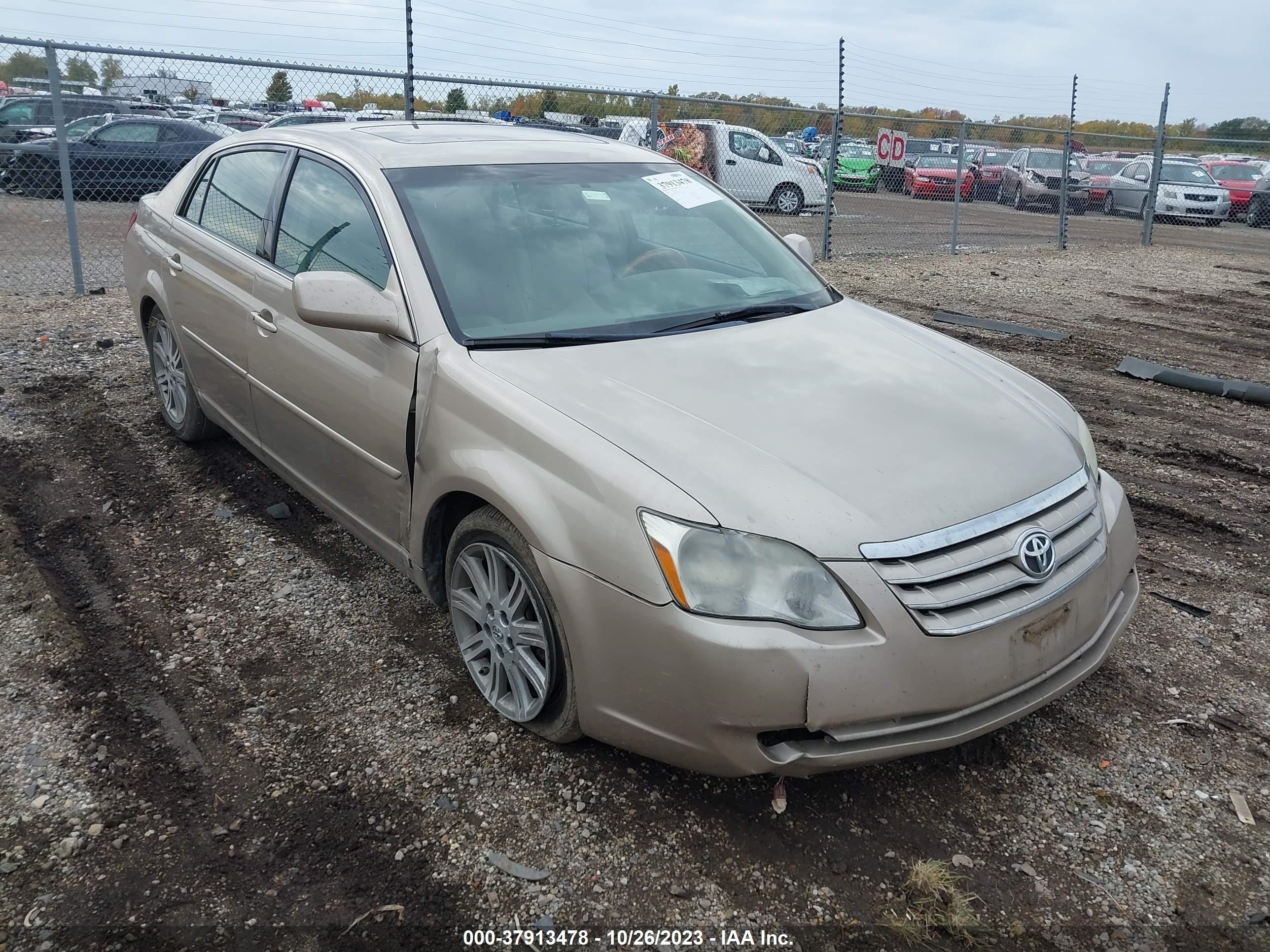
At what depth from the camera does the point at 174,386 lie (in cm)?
509

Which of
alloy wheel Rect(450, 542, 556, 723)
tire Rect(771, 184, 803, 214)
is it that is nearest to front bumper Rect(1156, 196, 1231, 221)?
tire Rect(771, 184, 803, 214)

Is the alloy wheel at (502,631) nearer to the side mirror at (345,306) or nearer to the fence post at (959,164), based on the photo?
the side mirror at (345,306)

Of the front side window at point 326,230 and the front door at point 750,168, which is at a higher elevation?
the front door at point 750,168

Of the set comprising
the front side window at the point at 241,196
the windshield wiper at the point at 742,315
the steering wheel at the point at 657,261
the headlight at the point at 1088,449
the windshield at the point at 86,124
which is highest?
the windshield at the point at 86,124

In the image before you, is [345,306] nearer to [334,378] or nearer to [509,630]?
[334,378]

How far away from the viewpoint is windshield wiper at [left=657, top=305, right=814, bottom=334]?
131 inches

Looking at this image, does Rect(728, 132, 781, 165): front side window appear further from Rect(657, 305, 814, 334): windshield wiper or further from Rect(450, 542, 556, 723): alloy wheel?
Rect(450, 542, 556, 723): alloy wheel

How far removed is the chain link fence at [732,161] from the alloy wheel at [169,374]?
136 cm

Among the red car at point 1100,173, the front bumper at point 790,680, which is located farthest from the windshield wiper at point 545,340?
the red car at point 1100,173

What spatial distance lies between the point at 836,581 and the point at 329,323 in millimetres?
1780

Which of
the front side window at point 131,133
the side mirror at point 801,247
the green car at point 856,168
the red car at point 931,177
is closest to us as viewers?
the side mirror at point 801,247

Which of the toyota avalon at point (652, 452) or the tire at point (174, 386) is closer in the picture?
the toyota avalon at point (652, 452)

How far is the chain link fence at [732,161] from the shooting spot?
30.8 ft

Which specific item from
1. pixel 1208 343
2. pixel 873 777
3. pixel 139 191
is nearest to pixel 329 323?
pixel 873 777
